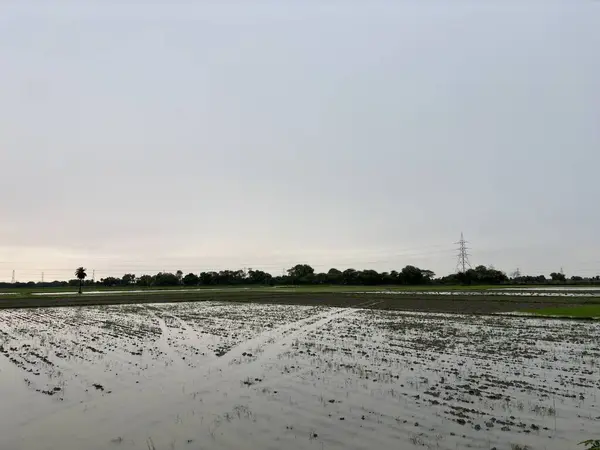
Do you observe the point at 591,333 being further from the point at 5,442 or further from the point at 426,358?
the point at 5,442

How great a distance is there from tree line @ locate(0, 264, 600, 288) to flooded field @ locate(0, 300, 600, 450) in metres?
105

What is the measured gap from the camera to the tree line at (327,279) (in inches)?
4663

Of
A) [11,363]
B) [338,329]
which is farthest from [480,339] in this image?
[11,363]

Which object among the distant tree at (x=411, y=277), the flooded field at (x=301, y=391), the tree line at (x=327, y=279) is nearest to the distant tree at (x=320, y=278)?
the tree line at (x=327, y=279)

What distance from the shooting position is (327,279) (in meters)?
146

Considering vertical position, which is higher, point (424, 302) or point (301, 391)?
point (301, 391)

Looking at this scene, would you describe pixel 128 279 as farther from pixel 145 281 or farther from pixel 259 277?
pixel 259 277

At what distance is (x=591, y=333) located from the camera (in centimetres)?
2059

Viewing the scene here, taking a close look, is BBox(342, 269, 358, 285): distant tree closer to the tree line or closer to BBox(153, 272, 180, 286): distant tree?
the tree line

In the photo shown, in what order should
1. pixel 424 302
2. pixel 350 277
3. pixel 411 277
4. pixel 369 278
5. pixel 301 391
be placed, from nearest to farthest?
1. pixel 301 391
2. pixel 424 302
3. pixel 411 277
4. pixel 369 278
5. pixel 350 277

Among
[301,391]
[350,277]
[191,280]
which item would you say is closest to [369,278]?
[350,277]

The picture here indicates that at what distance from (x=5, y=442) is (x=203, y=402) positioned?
3.84m

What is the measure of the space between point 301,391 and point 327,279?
136 meters

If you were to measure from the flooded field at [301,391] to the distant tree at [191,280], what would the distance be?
131288 mm
